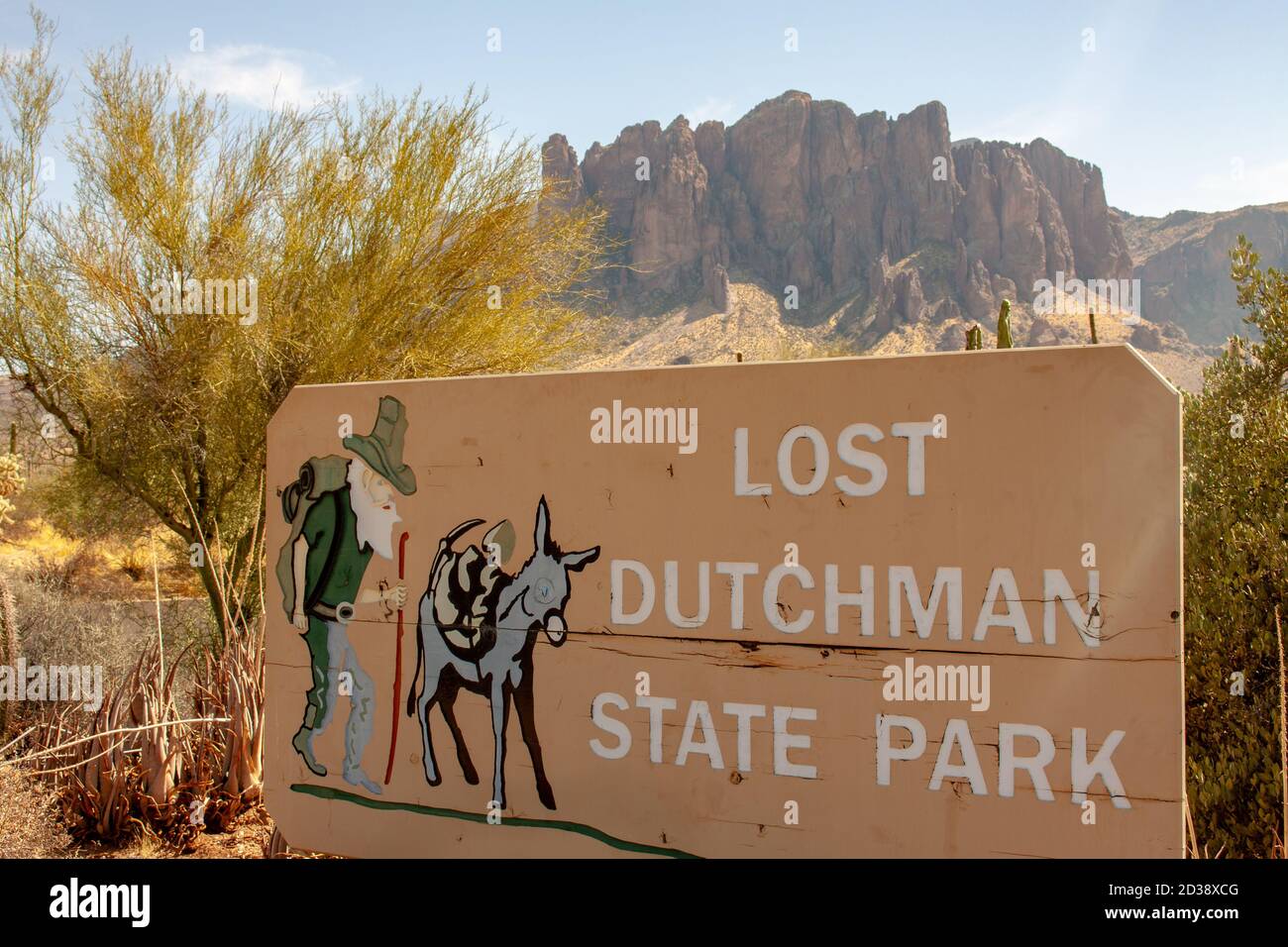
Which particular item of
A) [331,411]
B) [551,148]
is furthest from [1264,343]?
[551,148]

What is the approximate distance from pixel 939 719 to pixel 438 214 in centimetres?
719

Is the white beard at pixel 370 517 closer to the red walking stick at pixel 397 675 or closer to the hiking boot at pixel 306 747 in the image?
the red walking stick at pixel 397 675

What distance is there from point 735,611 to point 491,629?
2.26 ft

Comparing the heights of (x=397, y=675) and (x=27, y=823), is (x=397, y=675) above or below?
above

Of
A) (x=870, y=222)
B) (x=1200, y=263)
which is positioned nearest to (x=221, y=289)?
(x=870, y=222)

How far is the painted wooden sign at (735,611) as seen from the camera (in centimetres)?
190

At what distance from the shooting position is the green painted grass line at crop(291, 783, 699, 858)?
222 centimetres

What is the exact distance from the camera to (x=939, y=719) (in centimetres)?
200

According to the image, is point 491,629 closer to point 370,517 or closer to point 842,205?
point 370,517

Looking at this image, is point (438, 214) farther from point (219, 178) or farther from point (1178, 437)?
point (1178, 437)

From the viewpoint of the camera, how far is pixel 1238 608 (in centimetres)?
356

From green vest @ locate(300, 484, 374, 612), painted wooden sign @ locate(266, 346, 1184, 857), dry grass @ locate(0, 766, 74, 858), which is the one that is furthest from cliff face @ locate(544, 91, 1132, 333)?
painted wooden sign @ locate(266, 346, 1184, 857)

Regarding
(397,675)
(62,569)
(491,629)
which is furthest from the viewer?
(62,569)

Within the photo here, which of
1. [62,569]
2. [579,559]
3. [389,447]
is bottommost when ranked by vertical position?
[62,569]
